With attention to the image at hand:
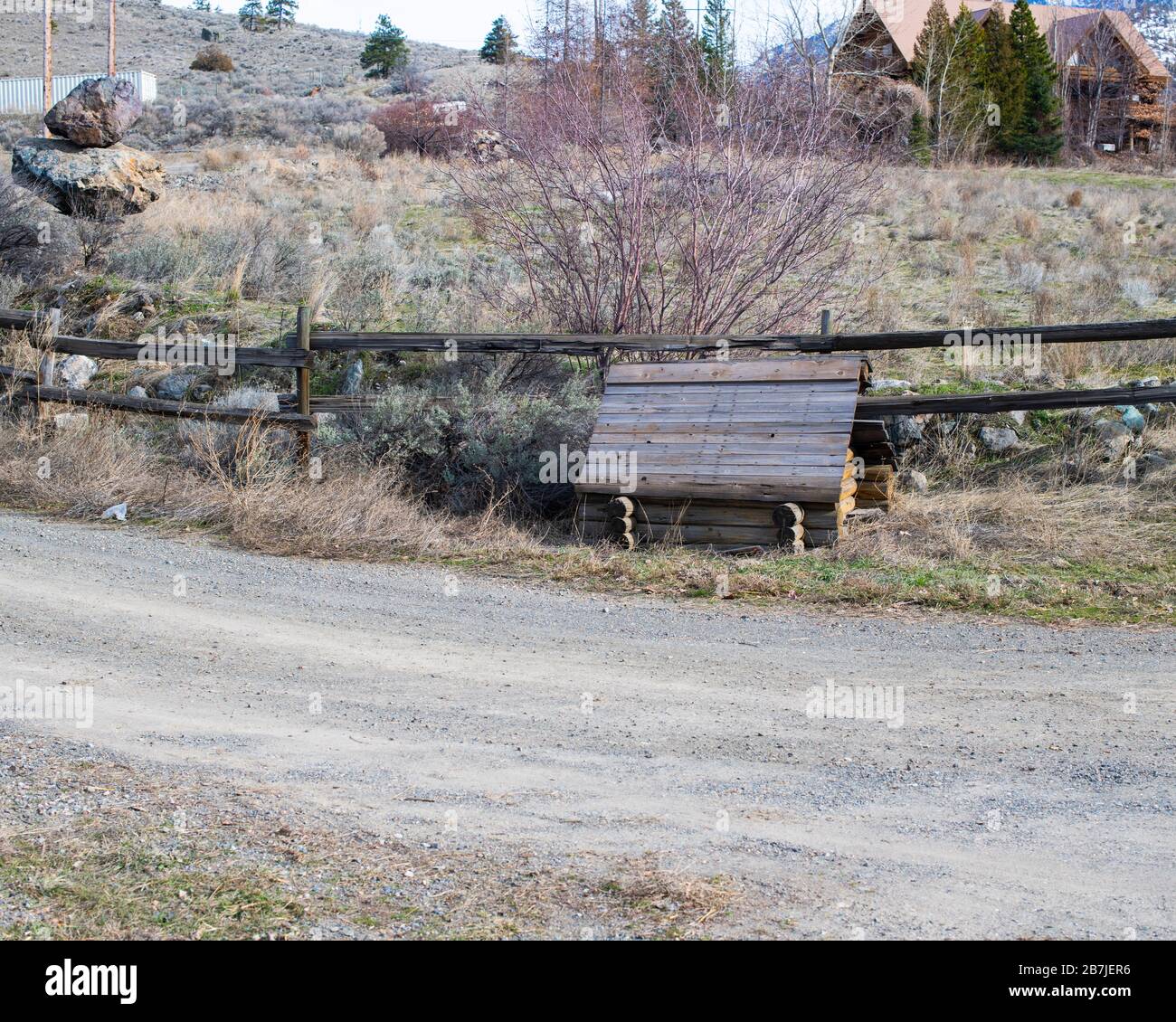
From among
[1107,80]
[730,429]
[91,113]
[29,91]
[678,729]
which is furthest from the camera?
[29,91]

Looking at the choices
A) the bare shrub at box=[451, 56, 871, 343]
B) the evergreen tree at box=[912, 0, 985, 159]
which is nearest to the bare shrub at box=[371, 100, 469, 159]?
the evergreen tree at box=[912, 0, 985, 159]

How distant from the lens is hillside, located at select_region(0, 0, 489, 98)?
54.7 metres

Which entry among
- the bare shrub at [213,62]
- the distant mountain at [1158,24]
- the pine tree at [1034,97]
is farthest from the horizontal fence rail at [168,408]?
the distant mountain at [1158,24]

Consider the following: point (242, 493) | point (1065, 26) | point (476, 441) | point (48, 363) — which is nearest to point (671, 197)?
point (476, 441)

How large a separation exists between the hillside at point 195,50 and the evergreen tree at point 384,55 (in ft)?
2.68

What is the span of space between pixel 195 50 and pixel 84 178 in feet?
164

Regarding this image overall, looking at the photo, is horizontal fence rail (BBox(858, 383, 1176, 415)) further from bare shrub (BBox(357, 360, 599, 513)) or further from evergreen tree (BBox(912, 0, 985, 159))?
evergreen tree (BBox(912, 0, 985, 159))

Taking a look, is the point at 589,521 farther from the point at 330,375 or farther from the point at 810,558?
the point at 330,375

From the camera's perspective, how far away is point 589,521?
9828 millimetres

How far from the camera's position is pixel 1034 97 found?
3697 centimetres

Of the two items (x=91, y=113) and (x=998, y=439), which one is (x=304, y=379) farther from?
(x=91, y=113)

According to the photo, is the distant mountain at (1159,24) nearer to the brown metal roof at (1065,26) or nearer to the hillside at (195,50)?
the brown metal roof at (1065,26)

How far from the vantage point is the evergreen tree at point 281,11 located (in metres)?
71.1

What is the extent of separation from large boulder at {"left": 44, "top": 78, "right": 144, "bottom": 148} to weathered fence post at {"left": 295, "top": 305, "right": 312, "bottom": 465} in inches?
481
